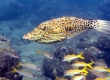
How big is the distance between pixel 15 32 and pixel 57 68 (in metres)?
14.3

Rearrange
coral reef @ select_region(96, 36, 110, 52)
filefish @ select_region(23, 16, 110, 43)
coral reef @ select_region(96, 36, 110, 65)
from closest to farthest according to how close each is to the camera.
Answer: filefish @ select_region(23, 16, 110, 43)
coral reef @ select_region(96, 36, 110, 65)
coral reef @ select_region(96, 36, 110, 52)

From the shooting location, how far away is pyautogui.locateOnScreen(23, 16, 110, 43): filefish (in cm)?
443

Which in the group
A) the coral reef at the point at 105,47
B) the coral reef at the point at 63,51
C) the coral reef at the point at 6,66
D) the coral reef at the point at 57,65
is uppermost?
the coral reef at the point at 105,47

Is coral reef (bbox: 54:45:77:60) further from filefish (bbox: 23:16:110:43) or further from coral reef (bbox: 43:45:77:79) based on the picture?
filefish (bbox: 23:16:110:43)

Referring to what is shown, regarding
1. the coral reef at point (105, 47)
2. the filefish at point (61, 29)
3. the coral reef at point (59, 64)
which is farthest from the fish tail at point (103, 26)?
the coral reef at point (105, 47)

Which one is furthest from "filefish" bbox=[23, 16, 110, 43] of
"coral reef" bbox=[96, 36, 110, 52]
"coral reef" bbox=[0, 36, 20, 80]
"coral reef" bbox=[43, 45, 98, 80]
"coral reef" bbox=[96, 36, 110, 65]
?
"coral reef" bbox=[96, 36, 110, 52]

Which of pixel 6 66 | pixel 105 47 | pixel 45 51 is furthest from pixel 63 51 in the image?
pixel 6 66

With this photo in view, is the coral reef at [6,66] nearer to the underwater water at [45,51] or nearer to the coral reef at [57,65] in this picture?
the underwater water at [45,51]

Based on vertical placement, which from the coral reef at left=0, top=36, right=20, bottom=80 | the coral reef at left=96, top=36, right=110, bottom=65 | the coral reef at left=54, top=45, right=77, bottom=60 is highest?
the coral reef at left=96, top=36, right=110, bottom=65

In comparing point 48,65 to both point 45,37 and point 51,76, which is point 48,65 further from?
point 45,37

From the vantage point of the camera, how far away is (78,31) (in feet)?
15.0

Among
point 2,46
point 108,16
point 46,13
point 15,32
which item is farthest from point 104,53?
point 46,13

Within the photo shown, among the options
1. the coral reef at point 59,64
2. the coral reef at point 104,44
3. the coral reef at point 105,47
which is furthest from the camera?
→ the coral reef at point 104,44

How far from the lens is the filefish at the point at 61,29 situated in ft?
14.5
